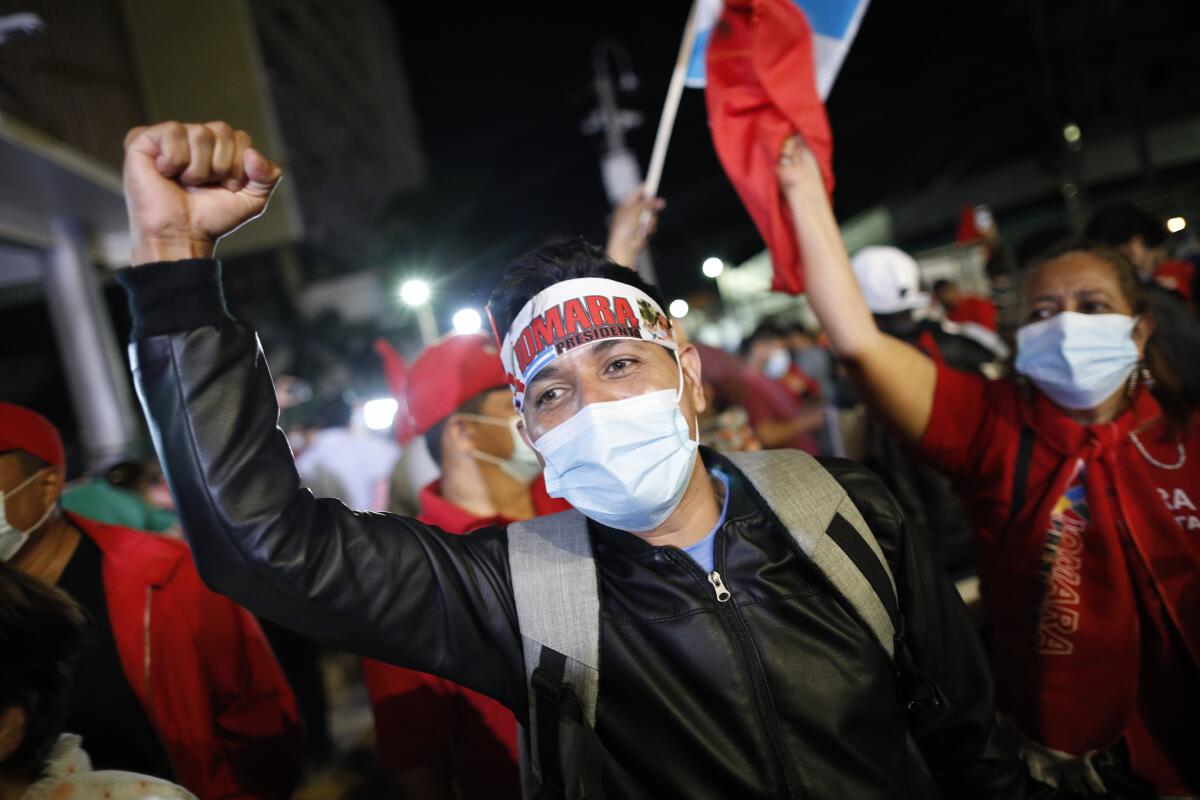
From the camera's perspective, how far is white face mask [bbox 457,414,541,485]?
273 centimetres

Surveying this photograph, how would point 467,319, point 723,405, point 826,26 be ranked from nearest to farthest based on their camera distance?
point 826,26
point 723,405
point 467,319

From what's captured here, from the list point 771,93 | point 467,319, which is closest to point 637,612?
point 771,93

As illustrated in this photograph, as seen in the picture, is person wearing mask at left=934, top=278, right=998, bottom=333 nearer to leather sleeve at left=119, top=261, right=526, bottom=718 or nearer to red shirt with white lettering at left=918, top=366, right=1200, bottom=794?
red shirt with white lettering at left=918, top=366, right=1200, bottom=794

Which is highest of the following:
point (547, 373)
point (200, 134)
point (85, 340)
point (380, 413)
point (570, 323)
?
→ point (85, 340)

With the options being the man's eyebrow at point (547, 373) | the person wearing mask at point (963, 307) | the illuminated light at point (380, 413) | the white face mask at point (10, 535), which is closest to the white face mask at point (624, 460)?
the man's eyebrow at point (547, 373)

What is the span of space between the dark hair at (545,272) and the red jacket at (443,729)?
79 centimetres

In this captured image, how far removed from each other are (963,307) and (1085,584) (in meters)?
5.02

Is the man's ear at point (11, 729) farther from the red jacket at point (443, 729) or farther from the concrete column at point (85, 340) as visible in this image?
the concrete column at point (85, 340)

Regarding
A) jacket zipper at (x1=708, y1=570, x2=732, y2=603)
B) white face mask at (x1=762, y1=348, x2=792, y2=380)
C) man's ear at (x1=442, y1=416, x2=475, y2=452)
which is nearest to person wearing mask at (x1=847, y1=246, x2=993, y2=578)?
man's ear at (x1=442, y1=416, x2=475, y2=452)

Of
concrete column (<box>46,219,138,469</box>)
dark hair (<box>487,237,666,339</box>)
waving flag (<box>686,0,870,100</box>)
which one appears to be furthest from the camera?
concrete column (<box>46,219,138,469</box>)

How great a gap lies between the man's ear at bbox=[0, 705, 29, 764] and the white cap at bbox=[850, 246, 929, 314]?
3675 mm

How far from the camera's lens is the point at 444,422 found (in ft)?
9.27

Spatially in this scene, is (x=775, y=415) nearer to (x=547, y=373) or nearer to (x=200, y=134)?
(x=547, y=373)

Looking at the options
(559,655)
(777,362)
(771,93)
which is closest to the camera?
(559,655)
